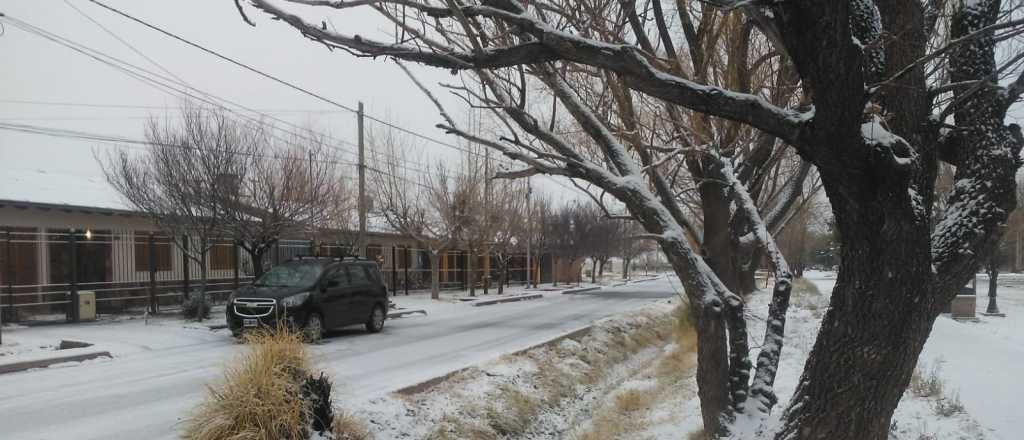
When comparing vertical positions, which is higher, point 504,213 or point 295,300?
point 504,213

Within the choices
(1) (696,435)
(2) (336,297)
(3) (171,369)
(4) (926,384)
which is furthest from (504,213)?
(1) (696,435)

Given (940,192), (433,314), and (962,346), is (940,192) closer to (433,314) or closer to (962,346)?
(962,346)

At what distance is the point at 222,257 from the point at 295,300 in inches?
417

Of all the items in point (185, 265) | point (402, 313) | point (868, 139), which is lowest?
point (402, 313)

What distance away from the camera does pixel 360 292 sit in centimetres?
1472

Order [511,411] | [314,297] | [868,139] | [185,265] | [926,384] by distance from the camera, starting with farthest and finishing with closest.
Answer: [185,265] → [314,297] → [511,411] → [926,384] → [868,139]

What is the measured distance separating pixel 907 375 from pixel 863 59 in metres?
1.65

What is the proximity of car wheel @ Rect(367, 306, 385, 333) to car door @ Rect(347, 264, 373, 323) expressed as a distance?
7.1 inches

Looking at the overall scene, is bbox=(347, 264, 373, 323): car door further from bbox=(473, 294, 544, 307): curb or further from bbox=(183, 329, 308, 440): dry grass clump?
bbox=(473, 294, 544, 307): curb

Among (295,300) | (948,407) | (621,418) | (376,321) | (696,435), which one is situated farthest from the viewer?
(376,321)

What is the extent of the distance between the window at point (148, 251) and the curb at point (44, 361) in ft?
24.5

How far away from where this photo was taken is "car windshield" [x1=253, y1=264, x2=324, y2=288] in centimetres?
1348

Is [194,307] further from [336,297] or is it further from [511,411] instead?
[511,411]

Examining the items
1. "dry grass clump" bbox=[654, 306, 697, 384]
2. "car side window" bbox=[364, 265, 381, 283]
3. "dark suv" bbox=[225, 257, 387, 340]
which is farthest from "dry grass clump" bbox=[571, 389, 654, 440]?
"car side window" bbox=[364, 265, 381, 283]
